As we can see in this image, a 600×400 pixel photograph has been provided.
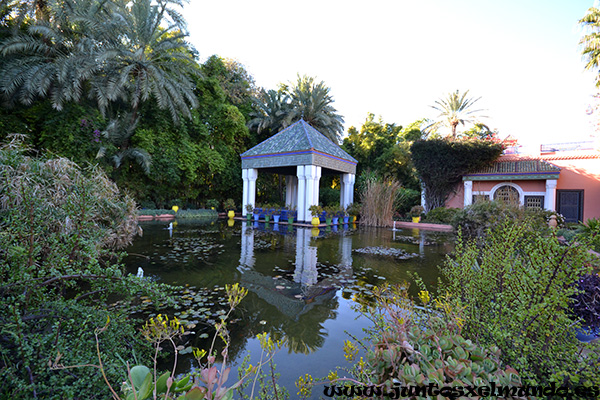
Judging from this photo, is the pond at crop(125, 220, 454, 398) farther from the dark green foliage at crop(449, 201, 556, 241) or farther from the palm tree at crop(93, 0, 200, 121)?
the palm tree at crop(93, 0, 200, 121)

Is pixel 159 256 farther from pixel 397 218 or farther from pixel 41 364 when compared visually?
pixel 397 218

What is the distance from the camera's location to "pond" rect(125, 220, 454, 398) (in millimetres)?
2602

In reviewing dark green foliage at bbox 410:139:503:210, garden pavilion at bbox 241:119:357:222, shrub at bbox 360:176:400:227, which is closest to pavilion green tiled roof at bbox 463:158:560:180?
dark green foliage at bbox 410:139:503:210

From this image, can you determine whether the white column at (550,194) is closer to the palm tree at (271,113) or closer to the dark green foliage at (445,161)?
the dark green foliage at (445,161)

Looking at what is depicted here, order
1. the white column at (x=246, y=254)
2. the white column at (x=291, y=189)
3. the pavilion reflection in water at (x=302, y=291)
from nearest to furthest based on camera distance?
1. the pavilion reflection in water at (x=302, y=291)
2. the white column at (x=246, y=254)
3. the white column at (x=291, y=189)

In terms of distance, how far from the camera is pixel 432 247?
28.0ft

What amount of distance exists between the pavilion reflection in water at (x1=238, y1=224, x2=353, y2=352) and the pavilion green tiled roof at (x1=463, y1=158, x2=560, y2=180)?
48.6ft

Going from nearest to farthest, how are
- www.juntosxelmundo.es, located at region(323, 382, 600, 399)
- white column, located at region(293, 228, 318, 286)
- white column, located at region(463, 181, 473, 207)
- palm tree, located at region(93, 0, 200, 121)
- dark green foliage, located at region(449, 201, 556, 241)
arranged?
www.juntosxelmundo.es, located at region(323, 382, 600, 399) → white column, located at region(293, 228, 318, 286) → dark green foliage, located at region(449, 201, 556, 241) → palm tree, located at region(93, 0, 200, 121) → white column, located at region(463, 181, 473, 207)

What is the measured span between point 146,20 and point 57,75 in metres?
4.63

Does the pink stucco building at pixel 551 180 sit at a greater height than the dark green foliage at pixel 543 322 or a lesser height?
greater

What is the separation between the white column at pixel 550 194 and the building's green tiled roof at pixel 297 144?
10841 millimetres

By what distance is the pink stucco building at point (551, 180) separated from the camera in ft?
51.0

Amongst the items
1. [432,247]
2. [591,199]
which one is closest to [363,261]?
[432,247]

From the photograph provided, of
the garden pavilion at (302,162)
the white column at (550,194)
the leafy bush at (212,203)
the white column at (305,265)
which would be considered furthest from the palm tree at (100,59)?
the white column at (550,194)
